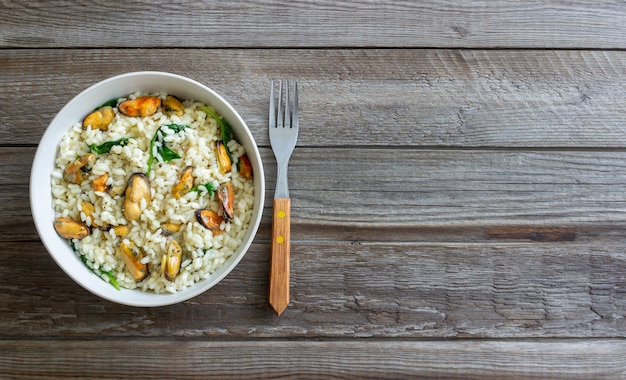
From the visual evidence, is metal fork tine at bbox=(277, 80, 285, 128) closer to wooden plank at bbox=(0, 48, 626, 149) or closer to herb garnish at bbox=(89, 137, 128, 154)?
wooden plank at bbox=(0, 48, 626, 149)

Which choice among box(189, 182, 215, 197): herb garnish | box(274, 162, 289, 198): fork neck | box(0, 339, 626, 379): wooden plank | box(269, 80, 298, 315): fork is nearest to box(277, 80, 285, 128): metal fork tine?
box(269, 80, 298, 315): fork

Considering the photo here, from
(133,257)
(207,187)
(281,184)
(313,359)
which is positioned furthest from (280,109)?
(313,359)

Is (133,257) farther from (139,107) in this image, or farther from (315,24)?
(315,24)

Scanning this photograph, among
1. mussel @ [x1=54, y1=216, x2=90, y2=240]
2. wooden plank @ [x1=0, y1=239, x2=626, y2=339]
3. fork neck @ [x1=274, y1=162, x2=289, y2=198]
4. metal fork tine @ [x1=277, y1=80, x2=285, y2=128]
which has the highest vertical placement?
metal fork tine @ [x1=277, y1=80, x2=285, y2=128]

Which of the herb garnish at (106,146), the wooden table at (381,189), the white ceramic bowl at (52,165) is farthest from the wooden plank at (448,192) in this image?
the herb garnish at (106,146)

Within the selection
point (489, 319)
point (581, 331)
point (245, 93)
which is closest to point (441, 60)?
point (245, 93)

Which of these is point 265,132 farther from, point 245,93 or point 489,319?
point 489,319
